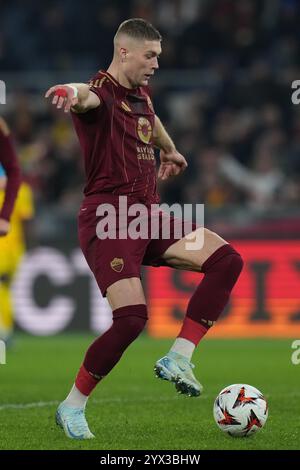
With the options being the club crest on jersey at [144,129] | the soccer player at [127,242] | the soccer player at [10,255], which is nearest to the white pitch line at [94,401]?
the soccer player at [127,242]

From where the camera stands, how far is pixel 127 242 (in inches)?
256

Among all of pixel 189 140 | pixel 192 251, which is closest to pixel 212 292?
pixel 192 251

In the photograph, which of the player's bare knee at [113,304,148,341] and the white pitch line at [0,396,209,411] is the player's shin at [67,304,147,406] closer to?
the player's bare knee at [113,304,148,341]

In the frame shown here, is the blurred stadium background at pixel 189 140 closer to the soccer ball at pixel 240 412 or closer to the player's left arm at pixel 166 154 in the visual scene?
the player's left arm at pixel 166 154

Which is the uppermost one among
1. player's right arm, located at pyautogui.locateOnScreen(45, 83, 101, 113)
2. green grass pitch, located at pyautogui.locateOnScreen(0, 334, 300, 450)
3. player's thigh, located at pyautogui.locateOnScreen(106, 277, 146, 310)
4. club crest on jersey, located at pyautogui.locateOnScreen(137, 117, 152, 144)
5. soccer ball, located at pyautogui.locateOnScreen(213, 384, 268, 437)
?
player's right arm, located at pyautogui.locateOnScreen(45, 83, 101, 113)

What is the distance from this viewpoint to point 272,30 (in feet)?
55.4

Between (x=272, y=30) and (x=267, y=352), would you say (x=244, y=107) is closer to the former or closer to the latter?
(x=272, y=30)

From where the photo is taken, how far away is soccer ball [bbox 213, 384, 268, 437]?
249 inches

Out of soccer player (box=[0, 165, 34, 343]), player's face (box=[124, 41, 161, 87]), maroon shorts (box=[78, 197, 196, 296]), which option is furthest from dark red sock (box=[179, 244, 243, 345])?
soccer player (box=[0, 165, 34, 343])

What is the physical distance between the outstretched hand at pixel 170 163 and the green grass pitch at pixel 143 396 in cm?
150

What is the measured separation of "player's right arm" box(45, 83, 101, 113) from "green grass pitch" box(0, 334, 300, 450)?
1.73 m

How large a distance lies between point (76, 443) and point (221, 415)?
2.70ft

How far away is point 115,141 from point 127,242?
0.57 meters
